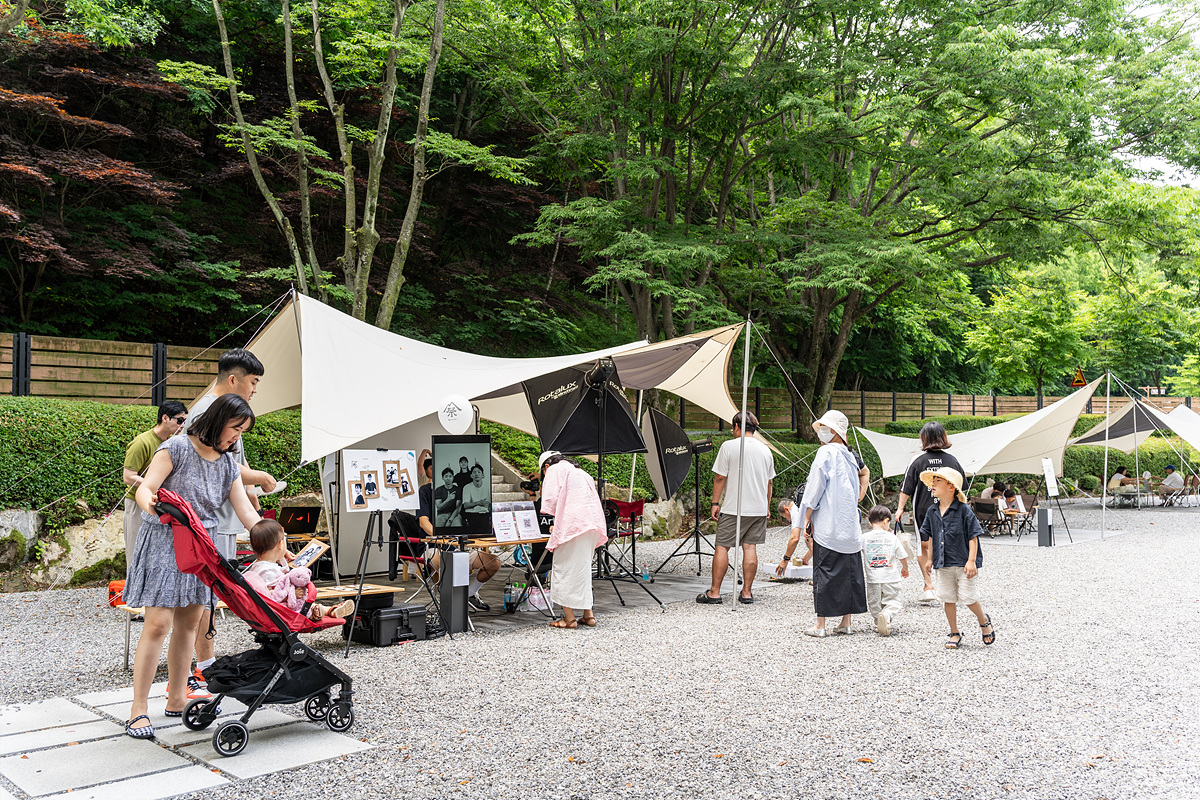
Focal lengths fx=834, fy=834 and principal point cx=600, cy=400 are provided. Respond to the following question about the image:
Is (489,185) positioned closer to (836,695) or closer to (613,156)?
(613,156)

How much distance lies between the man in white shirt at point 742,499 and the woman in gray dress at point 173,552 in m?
4.49

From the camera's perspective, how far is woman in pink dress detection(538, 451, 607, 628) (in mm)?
6297

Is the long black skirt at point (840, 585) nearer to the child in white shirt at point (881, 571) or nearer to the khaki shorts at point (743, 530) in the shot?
the child in white shirt at point (881, 571)

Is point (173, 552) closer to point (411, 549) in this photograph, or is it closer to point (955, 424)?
point (411, 549)

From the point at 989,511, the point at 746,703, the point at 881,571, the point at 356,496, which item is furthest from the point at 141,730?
the point at 989,511

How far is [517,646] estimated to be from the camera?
576 cm

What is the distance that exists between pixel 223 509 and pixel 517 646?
2.44m

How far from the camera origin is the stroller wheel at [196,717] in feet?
12.2

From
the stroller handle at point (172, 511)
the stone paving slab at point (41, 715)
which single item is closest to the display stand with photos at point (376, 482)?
the stone paving slab at point (41, 715)

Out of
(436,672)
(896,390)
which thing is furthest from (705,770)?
(896,390)

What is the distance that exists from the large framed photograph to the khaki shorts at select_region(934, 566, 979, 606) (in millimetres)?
3288

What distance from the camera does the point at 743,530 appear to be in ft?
24.1

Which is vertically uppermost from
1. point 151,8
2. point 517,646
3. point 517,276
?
point 151,8

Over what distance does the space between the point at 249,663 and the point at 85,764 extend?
696 mm
